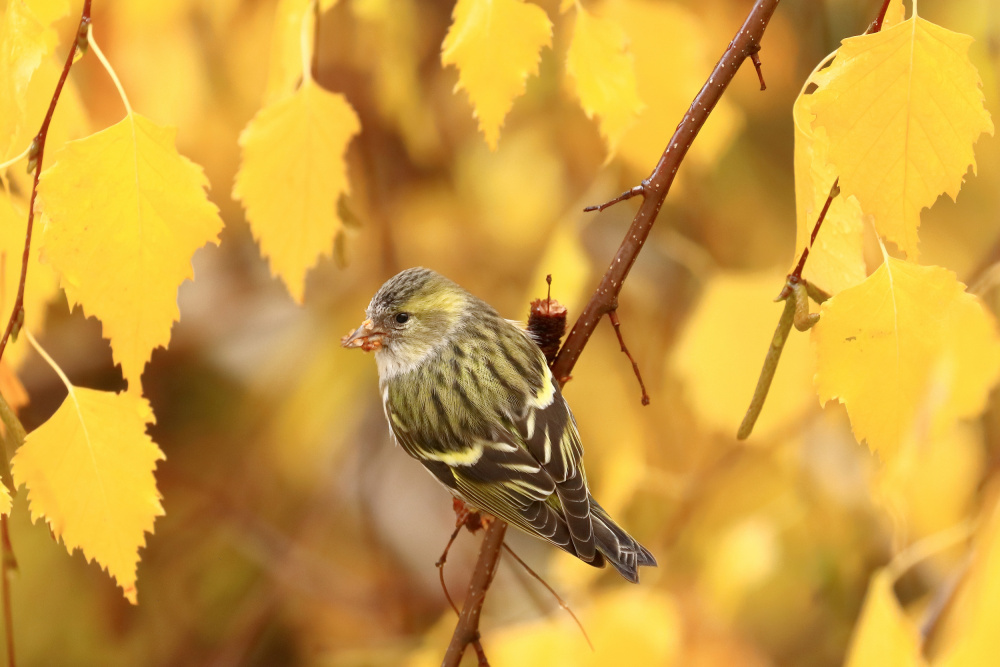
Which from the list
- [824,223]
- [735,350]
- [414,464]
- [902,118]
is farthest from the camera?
[414,464]

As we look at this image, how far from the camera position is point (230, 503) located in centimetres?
112

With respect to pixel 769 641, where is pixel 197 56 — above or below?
above


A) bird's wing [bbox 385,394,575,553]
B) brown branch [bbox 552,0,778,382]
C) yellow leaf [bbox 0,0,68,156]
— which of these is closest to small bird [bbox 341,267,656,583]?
bird's wing [bbox 385,394,575,553]

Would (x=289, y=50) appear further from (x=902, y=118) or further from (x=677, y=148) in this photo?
(x=902, y=118)

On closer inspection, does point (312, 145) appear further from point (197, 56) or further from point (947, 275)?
point (197, 56)

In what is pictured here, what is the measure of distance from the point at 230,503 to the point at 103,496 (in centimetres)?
70

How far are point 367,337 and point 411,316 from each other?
47mm

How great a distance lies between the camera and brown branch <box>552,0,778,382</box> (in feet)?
1.44

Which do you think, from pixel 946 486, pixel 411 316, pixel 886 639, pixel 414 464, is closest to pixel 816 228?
pixel 411 316

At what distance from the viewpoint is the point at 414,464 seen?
43.1 inches

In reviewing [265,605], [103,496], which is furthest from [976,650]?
[265,605]

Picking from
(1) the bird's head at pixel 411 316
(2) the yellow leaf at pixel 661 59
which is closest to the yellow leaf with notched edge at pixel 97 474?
(1) the bird's head at pixel 411 316

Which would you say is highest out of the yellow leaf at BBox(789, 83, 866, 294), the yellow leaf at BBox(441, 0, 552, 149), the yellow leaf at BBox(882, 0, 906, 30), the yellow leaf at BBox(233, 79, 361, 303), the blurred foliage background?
the yellow leaf at BBox(882, 0, 906, 30)

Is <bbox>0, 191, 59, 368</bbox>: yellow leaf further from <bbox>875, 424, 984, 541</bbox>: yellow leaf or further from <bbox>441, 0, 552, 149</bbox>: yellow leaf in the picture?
<bbox>875, 424, 984, 541</bbox>: yellow leaf
